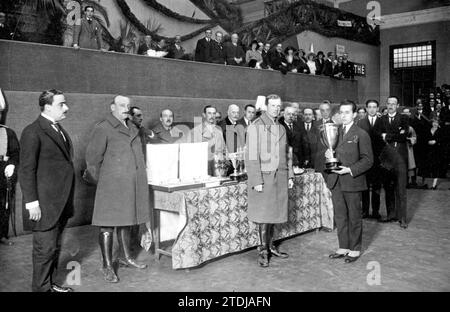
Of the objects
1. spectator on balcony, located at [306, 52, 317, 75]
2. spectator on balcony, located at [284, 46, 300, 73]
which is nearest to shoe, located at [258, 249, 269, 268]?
spectator on balcony, located at [284, 46, 300, 73]

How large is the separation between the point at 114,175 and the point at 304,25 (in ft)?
34.6

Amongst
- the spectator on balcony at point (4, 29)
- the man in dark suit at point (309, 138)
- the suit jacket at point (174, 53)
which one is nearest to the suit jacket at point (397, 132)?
the man in dark suit at point (309, 138)

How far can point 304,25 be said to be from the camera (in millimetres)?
12609

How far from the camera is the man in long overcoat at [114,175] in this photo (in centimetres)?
347

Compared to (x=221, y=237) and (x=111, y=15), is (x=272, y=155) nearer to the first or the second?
(x=221, y=237)

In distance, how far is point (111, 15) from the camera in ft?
30.0

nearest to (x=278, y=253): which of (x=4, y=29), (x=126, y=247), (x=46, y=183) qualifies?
(x=126, y=247)

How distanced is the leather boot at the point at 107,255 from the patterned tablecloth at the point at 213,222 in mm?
531

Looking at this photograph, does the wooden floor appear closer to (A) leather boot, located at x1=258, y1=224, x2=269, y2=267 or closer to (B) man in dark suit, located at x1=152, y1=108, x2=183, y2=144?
(A) leather boot, located at x1=258, y1=224, x2=269, y2=267

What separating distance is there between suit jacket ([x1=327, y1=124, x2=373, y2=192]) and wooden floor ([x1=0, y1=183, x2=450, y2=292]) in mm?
754

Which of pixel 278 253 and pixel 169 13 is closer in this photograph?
pixel 278 253

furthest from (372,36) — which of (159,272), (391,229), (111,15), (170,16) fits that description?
(159,272)

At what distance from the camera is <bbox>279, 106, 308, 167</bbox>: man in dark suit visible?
618 centimetres

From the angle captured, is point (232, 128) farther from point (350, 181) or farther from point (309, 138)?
point (350, 181)
